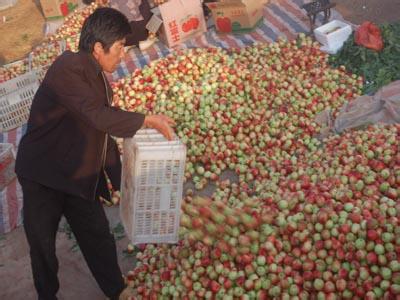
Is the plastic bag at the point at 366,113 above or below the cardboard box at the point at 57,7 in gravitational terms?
below

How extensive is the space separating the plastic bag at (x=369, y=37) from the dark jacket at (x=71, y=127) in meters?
4.62

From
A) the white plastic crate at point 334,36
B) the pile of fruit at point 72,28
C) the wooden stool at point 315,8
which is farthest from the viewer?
the pile of fruit at point 72,28

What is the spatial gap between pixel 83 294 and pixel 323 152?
2917 mm

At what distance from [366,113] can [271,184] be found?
6.15 feet

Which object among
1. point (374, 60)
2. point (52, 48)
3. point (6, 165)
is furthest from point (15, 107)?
point (374, 60)

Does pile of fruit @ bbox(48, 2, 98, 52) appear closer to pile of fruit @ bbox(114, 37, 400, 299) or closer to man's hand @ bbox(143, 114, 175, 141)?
pile of fruit @ bbox(114, 37, 400, 299)

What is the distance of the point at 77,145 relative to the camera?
354 centimetres

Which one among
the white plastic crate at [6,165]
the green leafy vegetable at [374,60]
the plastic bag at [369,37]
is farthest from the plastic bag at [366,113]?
the white plastic crate at [6,165]

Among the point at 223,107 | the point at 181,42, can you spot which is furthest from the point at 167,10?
the point at 223,107

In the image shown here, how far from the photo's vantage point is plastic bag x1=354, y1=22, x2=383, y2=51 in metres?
6.88

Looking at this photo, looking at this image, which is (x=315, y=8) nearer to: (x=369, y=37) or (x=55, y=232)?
(x=369, y=37)

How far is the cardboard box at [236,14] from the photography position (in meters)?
8.03

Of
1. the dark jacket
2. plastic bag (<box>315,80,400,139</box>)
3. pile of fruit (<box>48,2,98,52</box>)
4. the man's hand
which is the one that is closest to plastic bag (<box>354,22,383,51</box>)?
plastic bag (<box>315,80,400,139</box>)

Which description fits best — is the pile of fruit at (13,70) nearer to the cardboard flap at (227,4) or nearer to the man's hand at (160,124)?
the cardboard flap at (227,4)
